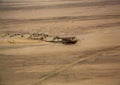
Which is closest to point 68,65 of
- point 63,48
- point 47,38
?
point 63,48

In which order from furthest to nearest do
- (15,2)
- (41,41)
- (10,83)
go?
1. (15,2)
2. (41,41)
3. (10,83)

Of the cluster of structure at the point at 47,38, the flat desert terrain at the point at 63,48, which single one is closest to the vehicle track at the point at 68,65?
the flat desert terrain at the point at 63,48

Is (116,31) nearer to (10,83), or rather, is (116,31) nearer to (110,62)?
(110,62)

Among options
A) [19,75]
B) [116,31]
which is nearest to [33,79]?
[19,75]

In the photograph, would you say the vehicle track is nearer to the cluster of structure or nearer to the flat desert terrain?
the flat desert terrain

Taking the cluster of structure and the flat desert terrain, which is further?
the cluster of structure

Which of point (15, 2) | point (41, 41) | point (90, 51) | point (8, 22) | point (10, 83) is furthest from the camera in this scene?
point (15, 2)

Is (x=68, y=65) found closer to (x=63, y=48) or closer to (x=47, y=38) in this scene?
(x=63, y=48)

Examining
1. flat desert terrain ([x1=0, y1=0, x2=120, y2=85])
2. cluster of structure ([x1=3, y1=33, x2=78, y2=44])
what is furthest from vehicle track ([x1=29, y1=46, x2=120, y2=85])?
cluster of structure ([x1=3, y1=33, x2=78, y2=44])
